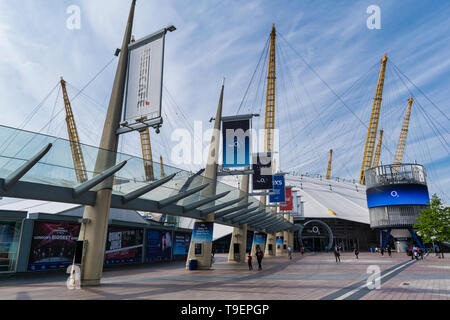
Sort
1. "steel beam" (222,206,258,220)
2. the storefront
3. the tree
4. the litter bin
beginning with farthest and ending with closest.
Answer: the tree < "steel beam" (222,206,258,220) < the litter bin < the storefront

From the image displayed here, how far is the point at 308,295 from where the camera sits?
420 inches

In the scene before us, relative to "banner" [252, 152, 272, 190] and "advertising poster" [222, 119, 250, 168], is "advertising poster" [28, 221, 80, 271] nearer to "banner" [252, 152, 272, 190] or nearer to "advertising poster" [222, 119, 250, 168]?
"advertising poster" [222, 119, 250, 168]

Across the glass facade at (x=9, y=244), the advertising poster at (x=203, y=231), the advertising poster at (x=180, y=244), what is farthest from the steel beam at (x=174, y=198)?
the advertising poster at (x=180, y=244)

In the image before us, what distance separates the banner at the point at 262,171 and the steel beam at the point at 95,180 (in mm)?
14745

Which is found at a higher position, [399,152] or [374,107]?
[374,107]

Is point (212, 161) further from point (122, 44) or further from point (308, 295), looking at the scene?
point (308, 295)

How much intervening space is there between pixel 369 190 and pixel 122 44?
190 feet

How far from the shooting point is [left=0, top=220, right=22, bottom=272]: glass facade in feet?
57.9

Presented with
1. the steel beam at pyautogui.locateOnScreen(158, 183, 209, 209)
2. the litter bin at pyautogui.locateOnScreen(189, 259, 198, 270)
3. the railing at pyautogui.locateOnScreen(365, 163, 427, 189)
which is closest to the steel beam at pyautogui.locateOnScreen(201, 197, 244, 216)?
the litter bin at pyautogui.locateOnScreen(189, 259, 198, 270)

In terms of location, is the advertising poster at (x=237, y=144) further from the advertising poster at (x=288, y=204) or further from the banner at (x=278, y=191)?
the advertising poster at (x=288, y=204)

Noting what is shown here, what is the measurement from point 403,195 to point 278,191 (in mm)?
34576

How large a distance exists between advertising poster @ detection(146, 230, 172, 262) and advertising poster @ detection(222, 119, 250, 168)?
12.3 m

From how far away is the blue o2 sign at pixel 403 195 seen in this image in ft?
183
